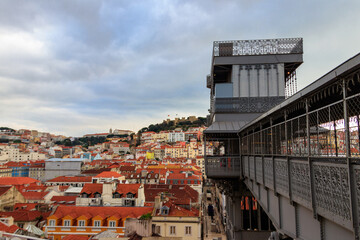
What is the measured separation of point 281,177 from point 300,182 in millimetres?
1213

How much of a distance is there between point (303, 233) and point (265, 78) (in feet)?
39.4

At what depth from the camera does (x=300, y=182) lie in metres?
5.06

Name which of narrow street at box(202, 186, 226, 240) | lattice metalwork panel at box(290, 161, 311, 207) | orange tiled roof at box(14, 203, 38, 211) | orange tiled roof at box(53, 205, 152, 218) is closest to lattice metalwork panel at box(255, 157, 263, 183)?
lattice metalwork panel at box(290, 161, 311, 207)

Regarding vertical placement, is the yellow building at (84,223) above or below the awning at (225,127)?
below

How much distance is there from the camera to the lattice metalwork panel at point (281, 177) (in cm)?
588

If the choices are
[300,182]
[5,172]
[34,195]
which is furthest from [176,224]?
[5,172]

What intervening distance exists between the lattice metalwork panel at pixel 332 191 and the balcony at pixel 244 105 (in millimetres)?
11854

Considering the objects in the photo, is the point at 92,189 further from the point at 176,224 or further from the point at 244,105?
the point at 244,105

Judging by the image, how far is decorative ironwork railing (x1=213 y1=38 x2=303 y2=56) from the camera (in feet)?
53.3

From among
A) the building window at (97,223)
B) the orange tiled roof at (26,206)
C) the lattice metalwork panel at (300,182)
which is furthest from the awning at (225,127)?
the orange tiled roof at (26,206)

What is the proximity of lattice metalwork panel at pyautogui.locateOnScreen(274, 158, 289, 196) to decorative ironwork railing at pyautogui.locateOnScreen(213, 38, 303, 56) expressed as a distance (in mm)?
11129

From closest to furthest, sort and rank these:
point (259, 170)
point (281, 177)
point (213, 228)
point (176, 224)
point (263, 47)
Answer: point (281, 177) < point (259, 170) < point (263, 47) < point (176, 224) < point (213, 228)

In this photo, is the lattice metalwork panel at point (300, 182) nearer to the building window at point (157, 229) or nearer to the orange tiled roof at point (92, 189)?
the building window at point (157, 229)

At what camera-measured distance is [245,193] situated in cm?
1692
